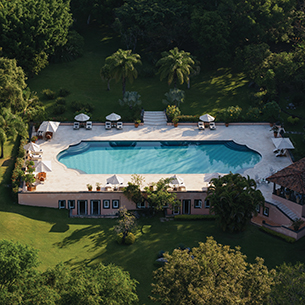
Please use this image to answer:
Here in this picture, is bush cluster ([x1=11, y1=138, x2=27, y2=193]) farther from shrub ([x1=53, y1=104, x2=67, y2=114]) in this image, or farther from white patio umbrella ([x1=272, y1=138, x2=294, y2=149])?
white patio umbrella ([x1=272, y1=138, x2=294, y2=149])

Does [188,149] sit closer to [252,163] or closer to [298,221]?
[252,163]

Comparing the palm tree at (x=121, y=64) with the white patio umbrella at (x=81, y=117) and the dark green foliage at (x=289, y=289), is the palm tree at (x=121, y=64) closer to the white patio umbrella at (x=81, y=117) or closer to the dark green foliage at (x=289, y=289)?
the white patio umbrella at (x=81, y=117)

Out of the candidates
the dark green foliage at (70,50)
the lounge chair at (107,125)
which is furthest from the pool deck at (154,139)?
the dark green foliage at (70,50)

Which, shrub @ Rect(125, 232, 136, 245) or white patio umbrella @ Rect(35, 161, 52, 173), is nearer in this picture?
shrub @ Rect(125, 232, 136, 245)

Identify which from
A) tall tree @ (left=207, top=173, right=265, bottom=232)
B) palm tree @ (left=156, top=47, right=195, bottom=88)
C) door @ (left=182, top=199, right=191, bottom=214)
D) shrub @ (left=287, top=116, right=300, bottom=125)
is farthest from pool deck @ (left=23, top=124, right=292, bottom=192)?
palm tree @ (left=156, top=47, right=195, bottom=88)

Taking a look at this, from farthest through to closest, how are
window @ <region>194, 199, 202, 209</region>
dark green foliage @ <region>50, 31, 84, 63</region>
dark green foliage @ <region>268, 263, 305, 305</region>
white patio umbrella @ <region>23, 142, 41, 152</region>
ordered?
dark green foliage @ <region>50, 31, 84, 63</region>, white patio umbrella @ <region>23, 142, 41, 152</region>, window @ <region>194, 199, 202, 209</region>, dark green foliage @ <region>268, 263, 305, 305</region>
